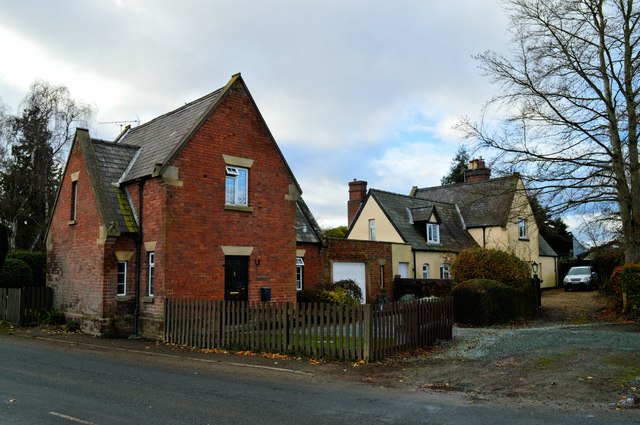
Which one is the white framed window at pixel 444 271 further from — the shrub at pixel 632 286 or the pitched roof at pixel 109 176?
the pitched roof at pixel 109 176

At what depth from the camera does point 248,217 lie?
60.9 ft

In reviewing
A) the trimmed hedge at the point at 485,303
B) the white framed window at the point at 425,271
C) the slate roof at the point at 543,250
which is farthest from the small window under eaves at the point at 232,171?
the slate roof at the point at 543,250

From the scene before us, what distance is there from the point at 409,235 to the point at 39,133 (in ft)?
88.7

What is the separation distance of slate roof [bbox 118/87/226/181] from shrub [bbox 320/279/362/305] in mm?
9372

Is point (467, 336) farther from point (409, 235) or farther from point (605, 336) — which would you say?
point (409, 235)

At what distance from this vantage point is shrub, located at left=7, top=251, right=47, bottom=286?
24288mm

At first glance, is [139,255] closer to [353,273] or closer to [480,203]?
[353,273]

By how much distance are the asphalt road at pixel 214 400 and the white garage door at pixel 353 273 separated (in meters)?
14.2

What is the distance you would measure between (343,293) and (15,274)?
1411cm

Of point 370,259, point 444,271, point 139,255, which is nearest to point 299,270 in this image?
point 370,259

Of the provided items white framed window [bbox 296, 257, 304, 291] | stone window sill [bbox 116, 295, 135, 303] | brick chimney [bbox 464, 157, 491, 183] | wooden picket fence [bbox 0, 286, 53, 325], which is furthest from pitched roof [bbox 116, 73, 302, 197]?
brick chimney [bbox 464, 157, 491, 183]

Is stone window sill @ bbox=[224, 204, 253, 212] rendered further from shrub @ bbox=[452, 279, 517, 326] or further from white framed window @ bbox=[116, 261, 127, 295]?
shrub @ bbox=[452, 279, 517, 326]

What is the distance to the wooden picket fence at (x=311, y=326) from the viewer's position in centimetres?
1220

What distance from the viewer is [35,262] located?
2470 cm
